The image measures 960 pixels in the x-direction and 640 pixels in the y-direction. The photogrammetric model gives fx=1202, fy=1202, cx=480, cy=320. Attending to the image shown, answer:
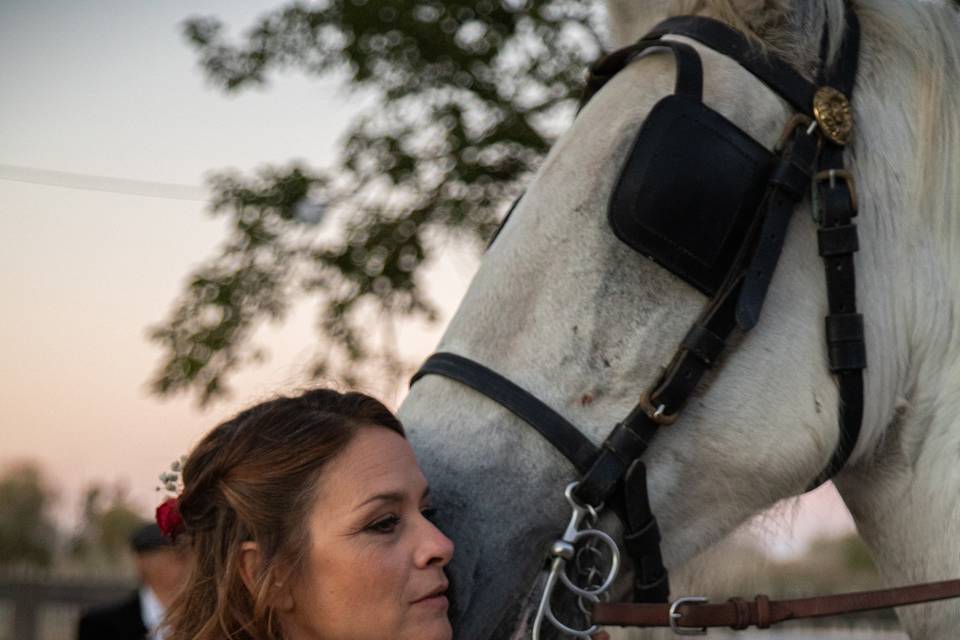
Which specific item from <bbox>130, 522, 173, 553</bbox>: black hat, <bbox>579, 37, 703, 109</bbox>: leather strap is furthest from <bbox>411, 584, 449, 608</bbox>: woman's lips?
<bbox>130, 522, 173, 553</bbox>: black hat

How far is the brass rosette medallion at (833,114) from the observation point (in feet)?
6.54

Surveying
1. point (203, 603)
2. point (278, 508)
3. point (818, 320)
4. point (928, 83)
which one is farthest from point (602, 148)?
point (203, 603)

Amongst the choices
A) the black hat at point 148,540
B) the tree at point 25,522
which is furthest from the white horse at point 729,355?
the tree at point 25,522

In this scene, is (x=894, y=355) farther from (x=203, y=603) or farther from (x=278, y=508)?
(x=203, y=603)

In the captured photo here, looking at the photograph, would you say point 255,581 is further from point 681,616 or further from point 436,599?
point 681,616

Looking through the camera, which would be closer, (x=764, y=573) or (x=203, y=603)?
(x=203, y=603)

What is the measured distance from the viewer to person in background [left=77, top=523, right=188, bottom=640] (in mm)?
4051

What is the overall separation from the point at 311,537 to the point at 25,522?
30.2 feet

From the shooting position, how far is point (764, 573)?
235cm

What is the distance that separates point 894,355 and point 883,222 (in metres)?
0.22

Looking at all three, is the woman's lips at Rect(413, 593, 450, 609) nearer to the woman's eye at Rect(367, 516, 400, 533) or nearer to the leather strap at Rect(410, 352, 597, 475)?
the woman's eye at Rect(367, 516, 400, 533)

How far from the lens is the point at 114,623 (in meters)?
4.45

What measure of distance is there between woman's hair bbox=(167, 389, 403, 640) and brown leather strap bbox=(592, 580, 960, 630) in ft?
1.49

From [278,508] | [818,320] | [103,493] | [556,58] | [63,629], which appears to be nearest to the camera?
[278,508]
